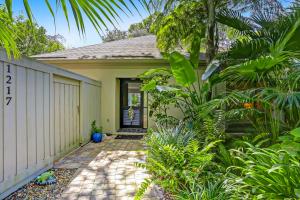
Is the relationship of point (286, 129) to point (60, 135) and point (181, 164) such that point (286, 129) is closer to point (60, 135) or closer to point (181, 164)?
point (181, 164)

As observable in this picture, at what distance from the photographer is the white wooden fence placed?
4.11 m

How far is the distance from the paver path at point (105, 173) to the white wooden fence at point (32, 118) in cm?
64

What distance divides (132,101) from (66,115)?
508cm

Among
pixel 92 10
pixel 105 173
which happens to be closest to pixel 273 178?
pixel 92 10

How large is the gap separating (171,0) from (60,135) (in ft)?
16.4

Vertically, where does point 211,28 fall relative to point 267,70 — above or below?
above

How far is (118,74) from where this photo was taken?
1128 centimetres

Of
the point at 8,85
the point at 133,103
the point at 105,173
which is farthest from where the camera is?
the point at 133,103

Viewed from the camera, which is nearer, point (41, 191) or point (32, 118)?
point (41, 191)

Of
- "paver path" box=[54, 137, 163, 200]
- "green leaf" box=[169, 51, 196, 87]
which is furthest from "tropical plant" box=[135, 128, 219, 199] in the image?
"green leaf" box=[169, 51, 196, 87]

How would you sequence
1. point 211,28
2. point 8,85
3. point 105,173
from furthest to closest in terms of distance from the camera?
point 211,28 → point 105,173 → point 8,85

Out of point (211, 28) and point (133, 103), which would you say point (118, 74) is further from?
point (211, 28)

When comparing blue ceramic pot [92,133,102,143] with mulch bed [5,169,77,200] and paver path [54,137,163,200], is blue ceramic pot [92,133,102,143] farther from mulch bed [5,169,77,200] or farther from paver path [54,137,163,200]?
mulch bed [5,169,77,200]

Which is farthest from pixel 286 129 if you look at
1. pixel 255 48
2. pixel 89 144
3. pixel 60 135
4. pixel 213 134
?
pixel 89 144
